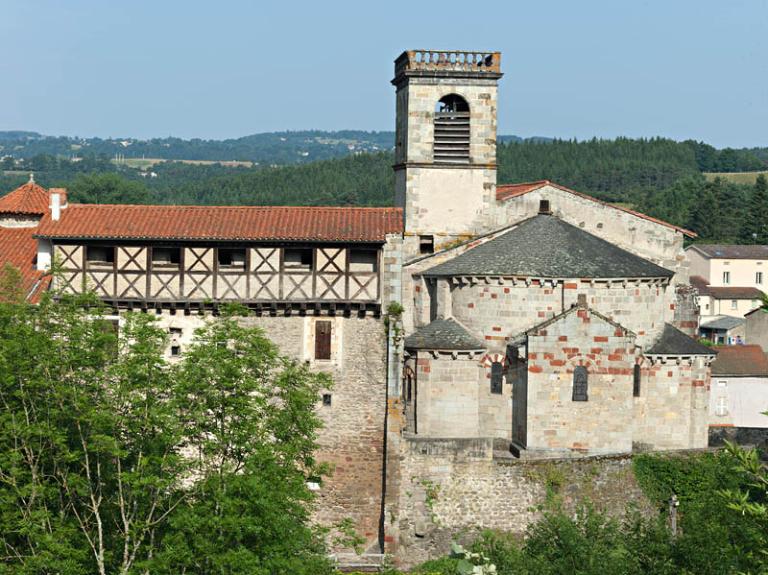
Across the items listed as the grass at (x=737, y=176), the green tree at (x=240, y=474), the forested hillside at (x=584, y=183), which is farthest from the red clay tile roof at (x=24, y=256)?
the grass at (x=737, y=176)

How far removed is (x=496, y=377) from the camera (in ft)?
135

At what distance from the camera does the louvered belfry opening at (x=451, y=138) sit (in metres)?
43.7

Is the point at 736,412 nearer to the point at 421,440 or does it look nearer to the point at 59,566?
the point at 421,440

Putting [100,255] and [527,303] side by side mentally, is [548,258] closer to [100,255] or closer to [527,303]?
[527,303]

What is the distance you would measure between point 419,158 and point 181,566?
2031 centimetres

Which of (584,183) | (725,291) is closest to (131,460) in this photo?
(725,291)

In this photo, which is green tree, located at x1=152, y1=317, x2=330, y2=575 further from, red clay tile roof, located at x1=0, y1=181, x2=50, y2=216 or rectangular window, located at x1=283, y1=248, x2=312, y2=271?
red clay tile roof, located at x1=0, y1=181, x2=50, y2=216

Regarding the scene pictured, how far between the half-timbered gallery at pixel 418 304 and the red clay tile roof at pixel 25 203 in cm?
7

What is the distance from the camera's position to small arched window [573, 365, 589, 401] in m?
39.8

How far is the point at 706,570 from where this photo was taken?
28031 millimetres

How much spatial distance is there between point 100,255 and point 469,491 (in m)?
13.6

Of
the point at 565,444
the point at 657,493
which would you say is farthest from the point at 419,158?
the point at 657,493

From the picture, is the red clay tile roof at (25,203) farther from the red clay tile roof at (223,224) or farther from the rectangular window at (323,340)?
the rectangular window at (323,340)

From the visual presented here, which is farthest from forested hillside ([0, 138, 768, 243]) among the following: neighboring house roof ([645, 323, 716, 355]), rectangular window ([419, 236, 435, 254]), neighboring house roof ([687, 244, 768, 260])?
neighboring house roof ([645, 323, 716, 355])
